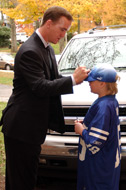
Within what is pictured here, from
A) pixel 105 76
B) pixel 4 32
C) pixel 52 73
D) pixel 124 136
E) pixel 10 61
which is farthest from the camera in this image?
pixel 4 32

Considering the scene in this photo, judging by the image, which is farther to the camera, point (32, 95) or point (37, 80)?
point (32, 95)

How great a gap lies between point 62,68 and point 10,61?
67.8ft

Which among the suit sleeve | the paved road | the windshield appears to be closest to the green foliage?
the paved road

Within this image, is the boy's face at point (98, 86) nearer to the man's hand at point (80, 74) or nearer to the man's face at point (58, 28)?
the man's hand at point (80, 74)

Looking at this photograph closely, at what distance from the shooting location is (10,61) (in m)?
25.4

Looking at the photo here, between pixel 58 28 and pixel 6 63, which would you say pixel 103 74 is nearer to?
pixel 58 28

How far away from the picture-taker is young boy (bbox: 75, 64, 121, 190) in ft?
8.97

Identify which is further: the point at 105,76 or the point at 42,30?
the point at 42,30

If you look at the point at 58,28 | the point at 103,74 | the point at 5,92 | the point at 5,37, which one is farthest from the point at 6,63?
the point at 5,37

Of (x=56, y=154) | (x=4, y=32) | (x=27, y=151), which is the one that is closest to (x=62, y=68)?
(x=56, y=154)

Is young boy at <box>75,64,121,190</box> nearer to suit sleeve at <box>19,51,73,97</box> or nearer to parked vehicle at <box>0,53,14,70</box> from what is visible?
suit sleeve at <box>19,51,73,97</box>

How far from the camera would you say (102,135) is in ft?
8.93

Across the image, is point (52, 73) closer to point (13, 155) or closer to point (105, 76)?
point (105, 76)

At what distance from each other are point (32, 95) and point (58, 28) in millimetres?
620
